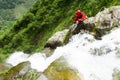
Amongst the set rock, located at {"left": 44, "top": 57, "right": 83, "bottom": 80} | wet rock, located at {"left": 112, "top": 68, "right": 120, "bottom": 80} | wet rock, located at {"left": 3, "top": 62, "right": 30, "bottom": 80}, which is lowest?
wet rock, located at {"left": 112, "top": 68, "right": 120, "bottom": 80}

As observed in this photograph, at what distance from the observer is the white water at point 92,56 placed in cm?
1445

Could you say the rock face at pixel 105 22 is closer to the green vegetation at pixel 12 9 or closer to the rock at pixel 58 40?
the rock at pixel 58 40

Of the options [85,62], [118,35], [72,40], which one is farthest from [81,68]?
[72,40]

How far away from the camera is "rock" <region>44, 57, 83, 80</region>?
13.8 metres

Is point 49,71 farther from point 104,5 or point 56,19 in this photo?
point 56,19

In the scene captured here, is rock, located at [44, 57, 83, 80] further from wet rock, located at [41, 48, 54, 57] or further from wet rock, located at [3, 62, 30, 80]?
wet rock, located at [41, 48, 54, 57]

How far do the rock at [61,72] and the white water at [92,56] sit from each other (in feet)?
1.25

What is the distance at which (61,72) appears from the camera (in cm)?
1410

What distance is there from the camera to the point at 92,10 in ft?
86.6

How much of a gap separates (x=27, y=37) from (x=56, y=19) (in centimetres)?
404

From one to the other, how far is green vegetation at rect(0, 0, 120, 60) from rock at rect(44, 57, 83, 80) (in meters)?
14.2

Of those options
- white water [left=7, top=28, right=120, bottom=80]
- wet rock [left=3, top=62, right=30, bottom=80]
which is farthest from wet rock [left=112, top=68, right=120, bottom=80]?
wet rock [left=3, top=62, right=30, bottom=80]

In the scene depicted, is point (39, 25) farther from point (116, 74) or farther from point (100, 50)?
point (116, 74)

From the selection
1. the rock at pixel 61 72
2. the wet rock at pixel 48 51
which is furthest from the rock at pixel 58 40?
the rock at pixel 61 72
